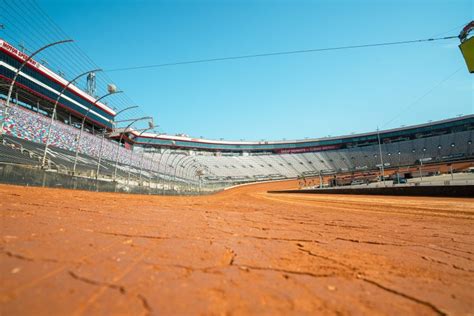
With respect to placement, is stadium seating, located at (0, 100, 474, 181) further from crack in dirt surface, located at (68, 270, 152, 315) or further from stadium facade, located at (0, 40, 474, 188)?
crack in dirt surface, located at (68, 270, 152, 315)

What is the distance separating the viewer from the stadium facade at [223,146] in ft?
78.1

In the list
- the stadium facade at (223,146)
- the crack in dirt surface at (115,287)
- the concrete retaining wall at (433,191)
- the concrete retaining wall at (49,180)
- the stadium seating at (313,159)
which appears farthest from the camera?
the stadium seating at (313,159)

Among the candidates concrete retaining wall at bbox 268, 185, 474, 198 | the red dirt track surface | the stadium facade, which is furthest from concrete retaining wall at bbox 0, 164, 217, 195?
concrete retaining wall at bbox 268, 185, 474, 198

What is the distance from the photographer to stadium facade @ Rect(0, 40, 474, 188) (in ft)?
78.1

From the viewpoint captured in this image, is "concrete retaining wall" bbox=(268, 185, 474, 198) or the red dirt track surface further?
"concrete retaining wall" bbox=(268, 185, 474, 198)

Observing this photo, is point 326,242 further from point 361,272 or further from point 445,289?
point 445,289

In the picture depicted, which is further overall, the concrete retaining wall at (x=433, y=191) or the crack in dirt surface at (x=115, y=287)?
the concrete retaining wall at (x=433, y=191)

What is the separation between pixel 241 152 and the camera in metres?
63.7

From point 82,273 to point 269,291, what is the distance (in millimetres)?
971

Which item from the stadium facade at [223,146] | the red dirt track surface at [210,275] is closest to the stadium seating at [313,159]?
the stadium facade at [223,146]

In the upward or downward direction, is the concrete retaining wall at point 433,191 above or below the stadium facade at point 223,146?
below

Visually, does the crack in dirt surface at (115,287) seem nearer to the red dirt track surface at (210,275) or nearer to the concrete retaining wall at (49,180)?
the red dirt track surface at (210,275)

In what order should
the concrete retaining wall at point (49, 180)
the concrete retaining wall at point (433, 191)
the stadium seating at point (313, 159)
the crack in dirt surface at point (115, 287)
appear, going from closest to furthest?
1. the crack in dirt surface at point (115, 287)
2. the concrete retaining wall at point (49, 180)
3. the concrete retaining wall at point (433, 191)
4. the stadium seating at point (313, 159)

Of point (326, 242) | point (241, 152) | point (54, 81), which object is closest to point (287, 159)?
point (241, 152)
